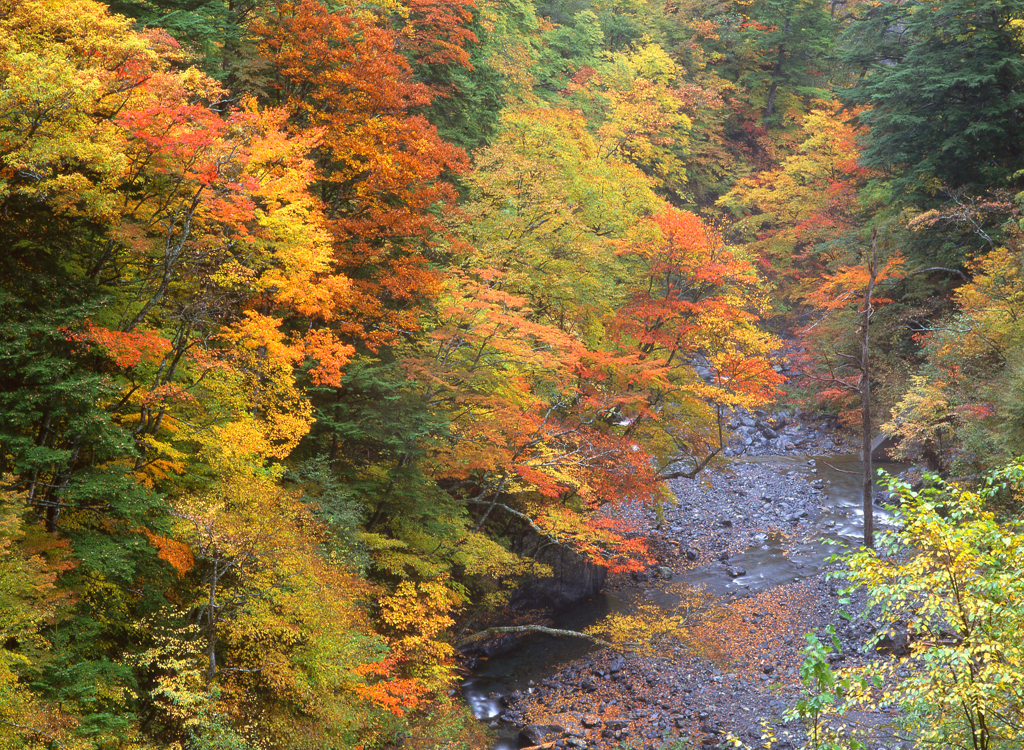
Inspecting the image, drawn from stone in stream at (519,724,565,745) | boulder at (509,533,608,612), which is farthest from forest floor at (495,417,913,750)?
boulder at (509,533,608,612)

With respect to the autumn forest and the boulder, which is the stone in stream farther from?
the boulder

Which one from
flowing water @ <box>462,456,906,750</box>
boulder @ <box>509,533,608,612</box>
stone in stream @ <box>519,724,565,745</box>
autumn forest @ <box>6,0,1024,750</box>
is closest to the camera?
autumn forest @ <box>6,0,1024,750</box>

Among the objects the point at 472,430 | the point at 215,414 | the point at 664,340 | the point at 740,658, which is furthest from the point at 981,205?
the point at 215,414

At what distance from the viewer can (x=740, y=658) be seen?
1389 centimetres

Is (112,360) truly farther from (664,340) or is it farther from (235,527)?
(664,340)

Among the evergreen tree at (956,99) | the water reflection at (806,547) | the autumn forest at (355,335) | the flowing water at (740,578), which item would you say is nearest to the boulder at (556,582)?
the flowing water at (740,578)

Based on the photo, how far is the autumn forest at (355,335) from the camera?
7.20m

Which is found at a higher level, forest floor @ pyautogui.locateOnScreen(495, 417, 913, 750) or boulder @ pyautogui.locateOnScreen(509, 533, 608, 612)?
forest floor @ pyautogui.locateOnScreen(495, 417, 913, 750)

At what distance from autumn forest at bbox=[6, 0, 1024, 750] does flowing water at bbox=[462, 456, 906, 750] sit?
3.62 ft

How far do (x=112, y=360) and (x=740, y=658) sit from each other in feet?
42.8

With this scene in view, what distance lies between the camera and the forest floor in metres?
11.8

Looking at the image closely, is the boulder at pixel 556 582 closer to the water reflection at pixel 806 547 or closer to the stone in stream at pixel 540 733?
the water reflection at pixel 806 547

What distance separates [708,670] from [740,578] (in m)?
4.71

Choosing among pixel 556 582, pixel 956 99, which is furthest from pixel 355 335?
pixel 956 99
